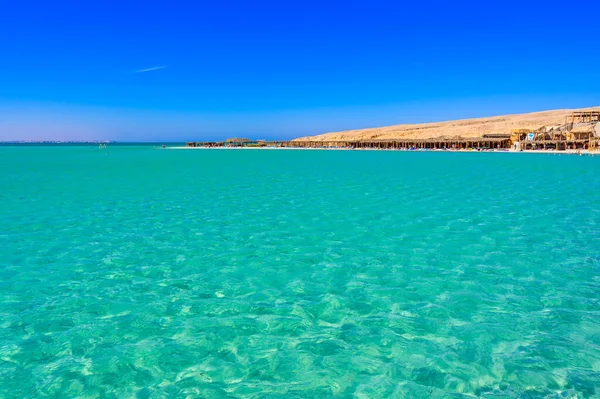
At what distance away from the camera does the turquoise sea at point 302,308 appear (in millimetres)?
5219

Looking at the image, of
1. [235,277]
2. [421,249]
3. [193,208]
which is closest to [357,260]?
[421,249]

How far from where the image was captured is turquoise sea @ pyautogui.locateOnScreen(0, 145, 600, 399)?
5.22m

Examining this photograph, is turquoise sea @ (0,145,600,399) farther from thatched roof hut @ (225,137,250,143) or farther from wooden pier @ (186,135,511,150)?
thatched roof hut @ (225,137,250,143)

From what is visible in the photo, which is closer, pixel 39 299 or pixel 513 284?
pixel 39 299

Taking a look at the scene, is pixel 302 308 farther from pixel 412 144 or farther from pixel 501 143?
pixel 412 144

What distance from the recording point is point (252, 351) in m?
5.86

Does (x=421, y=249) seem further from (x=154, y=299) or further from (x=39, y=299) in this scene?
(x=39, y=299)

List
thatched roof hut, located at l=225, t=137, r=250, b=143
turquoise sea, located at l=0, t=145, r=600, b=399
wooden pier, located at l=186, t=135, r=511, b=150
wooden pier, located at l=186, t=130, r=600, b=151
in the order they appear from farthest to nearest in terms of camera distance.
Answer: thatched roof hut, located at l=225, t=137, r=250, b=143 < wooden pier, located at l=186, t=135, r=511, b=150 < wooden pier, located at l=186, t=130, r=600, b=151 < turquoise sea, located at l=0, t=145, r=600, b=399

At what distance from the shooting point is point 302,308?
23.8 ft

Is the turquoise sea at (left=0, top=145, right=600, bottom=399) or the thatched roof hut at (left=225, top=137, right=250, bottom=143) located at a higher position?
the thatched roof hut at (left=225, top=137, right=250, bottom=143)

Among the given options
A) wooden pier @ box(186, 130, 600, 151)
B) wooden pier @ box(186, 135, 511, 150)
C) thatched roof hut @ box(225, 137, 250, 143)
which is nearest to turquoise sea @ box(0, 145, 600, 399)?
wooden pier @ box(186, 130, 600, 151)

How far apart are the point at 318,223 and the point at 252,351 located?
8713 mm

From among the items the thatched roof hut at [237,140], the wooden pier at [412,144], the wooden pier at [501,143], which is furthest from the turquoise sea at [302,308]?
the thatched roof hut at [237,140]

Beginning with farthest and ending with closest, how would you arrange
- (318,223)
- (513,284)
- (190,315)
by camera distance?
(318,223) → (513,284) → (190,315)
